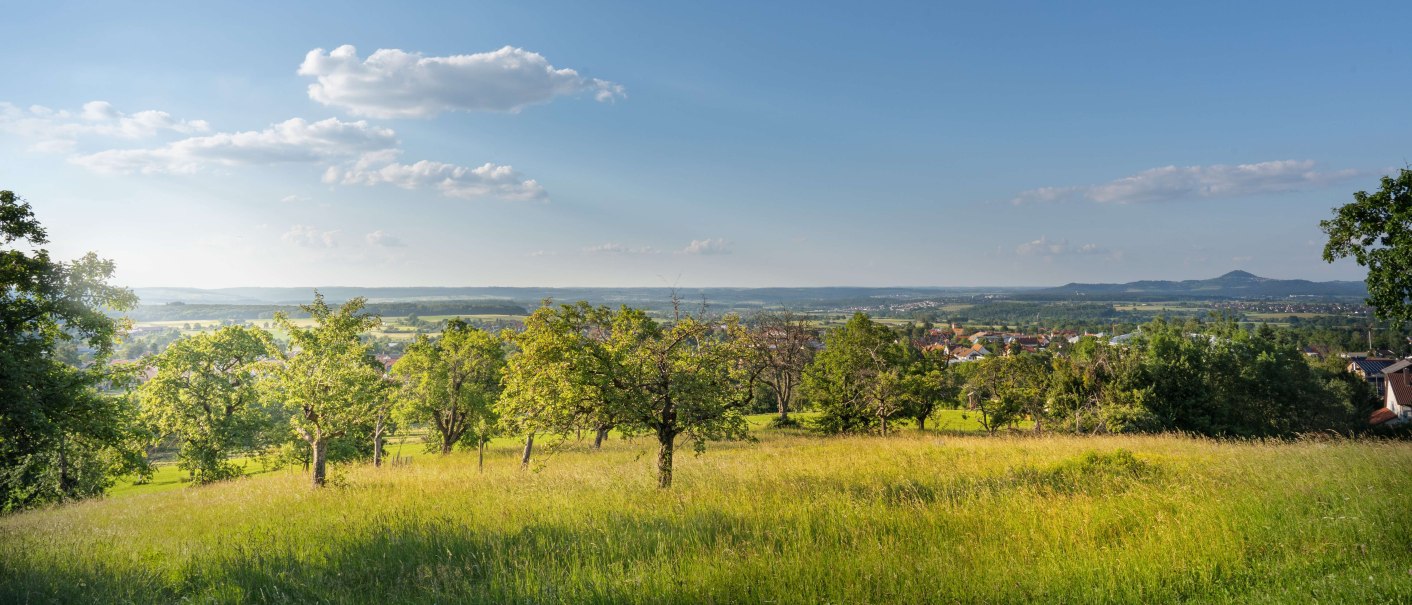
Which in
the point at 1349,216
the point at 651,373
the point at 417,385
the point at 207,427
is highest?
the point at 1349,216

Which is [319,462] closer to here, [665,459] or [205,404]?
[665,459]

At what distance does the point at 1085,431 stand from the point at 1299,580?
35.3m

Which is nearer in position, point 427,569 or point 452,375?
point 427,569

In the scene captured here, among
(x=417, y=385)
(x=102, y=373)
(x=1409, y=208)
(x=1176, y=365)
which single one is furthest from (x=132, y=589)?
(x=1176, y=365)

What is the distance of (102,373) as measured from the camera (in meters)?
14.5

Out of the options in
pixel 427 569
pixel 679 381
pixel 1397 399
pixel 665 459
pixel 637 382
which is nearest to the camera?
pixel 427 569

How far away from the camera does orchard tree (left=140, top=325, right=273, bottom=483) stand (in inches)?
1115

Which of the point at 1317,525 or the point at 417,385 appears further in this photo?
the point at 417,385

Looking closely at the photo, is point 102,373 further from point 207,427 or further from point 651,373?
point 207,427

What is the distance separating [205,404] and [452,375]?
11989 millimetres

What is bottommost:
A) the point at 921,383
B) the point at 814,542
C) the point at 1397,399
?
the point at 1397,399

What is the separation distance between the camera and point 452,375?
99.9 ft

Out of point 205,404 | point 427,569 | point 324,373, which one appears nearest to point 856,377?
point 324,373

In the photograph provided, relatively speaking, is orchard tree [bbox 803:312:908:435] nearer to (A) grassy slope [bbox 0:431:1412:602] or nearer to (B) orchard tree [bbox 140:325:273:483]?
(A) grassy slope [bbox 0:431:1412:602]
